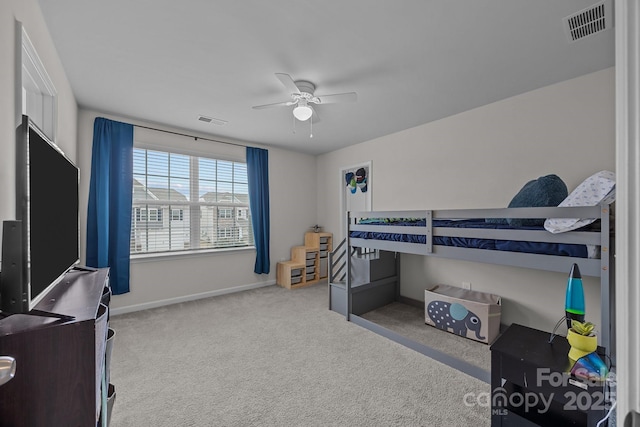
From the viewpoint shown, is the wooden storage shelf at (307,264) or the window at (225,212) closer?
the window at (225,212)

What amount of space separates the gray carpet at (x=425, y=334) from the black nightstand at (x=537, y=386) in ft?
2.33

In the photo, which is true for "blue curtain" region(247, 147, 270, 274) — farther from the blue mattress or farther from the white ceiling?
the blue mattress

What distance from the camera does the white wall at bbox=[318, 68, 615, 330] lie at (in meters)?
2.27

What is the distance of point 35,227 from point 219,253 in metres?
3.06

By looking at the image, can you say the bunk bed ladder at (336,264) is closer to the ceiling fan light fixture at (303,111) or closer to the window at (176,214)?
the ceiling fan light fixture at (303,111)

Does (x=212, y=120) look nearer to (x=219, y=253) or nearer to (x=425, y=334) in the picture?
(x=219, y=253)

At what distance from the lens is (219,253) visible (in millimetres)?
3975

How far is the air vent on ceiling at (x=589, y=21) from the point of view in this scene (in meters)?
1.53

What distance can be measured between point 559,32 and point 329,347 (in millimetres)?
2796

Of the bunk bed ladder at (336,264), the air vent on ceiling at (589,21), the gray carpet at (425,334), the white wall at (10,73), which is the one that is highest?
the air vent on ceiling at (589,21)

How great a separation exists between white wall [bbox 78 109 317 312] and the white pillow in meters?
3.57

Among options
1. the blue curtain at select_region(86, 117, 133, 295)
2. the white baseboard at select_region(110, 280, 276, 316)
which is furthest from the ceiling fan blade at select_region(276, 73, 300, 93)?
the white baseboard at select_region(110, 280, 276, 316)

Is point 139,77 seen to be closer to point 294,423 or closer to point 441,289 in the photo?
point 294,423

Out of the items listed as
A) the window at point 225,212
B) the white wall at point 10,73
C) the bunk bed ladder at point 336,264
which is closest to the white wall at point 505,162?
the bunk bed ladder at point 336,264
